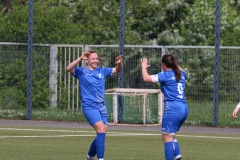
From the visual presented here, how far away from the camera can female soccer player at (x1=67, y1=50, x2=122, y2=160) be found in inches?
458

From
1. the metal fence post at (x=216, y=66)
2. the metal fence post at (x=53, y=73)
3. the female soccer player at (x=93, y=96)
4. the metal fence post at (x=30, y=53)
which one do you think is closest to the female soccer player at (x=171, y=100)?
the female soccer player at (x=93, y=96)

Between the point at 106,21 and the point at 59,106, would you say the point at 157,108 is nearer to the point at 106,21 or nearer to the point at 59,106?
the point at 59,106

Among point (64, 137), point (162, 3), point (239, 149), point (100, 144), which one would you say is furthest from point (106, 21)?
point (100, 144)

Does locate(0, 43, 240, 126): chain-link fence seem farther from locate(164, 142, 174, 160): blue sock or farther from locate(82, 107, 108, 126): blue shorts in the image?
locate(164, 142, 174, 160): blue sock

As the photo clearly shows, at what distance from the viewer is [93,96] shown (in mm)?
11828

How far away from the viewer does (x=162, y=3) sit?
26.5 m

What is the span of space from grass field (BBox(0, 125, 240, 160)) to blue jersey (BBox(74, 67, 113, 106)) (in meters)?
1.34

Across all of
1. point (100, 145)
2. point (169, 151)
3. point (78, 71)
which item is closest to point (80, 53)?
point (78, 71)

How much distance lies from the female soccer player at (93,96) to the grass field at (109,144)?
3.89ft

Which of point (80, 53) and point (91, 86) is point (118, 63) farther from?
point (80, 53)

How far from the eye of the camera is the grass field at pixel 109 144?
13195 millimetres

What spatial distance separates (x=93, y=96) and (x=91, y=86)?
0.55 ft

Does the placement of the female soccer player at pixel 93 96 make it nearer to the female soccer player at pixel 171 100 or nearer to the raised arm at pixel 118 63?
the raised arm at pixel 118 63

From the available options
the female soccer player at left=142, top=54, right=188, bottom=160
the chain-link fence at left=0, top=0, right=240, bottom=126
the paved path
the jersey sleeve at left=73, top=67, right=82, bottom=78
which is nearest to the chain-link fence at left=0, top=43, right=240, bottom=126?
Result: the chain-link fence at left=0, top=0, right=240, bottom=126
